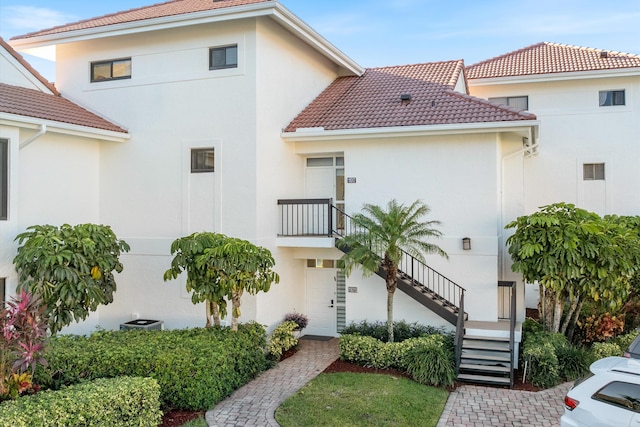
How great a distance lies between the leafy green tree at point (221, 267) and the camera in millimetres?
10438

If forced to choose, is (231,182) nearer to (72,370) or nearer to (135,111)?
(135,111)

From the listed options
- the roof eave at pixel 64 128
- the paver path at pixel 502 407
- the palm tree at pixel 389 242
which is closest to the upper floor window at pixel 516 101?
the palm tree at pixel 389 242

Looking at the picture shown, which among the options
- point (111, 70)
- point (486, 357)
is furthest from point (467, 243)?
point (111, 70)

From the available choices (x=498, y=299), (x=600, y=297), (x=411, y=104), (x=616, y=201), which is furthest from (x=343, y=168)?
(x=616, y=201)

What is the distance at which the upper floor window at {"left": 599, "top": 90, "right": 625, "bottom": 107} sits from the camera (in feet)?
58.7

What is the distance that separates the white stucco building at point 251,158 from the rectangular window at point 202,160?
0.04m

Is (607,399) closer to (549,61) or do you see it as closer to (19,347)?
(19,347)

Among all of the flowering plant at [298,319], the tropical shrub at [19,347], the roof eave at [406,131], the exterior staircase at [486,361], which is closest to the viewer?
the tropical shrub at [19,347]

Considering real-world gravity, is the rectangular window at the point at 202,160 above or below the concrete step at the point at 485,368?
above

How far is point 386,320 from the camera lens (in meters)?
13.6

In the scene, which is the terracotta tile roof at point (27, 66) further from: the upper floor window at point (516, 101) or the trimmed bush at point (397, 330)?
the upper floor window at point (516, 101)

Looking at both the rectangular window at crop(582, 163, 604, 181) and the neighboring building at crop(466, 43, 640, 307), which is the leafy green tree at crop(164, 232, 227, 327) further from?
the rectangular window at crop(582, 163, 604, 181)

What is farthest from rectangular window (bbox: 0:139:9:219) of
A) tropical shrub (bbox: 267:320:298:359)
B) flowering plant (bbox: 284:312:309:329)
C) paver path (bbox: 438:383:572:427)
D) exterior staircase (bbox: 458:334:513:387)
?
exterior staircase (bbox: 458:334:513:387)

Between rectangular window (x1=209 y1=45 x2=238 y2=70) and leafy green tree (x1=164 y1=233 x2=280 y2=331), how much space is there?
4828 mm
